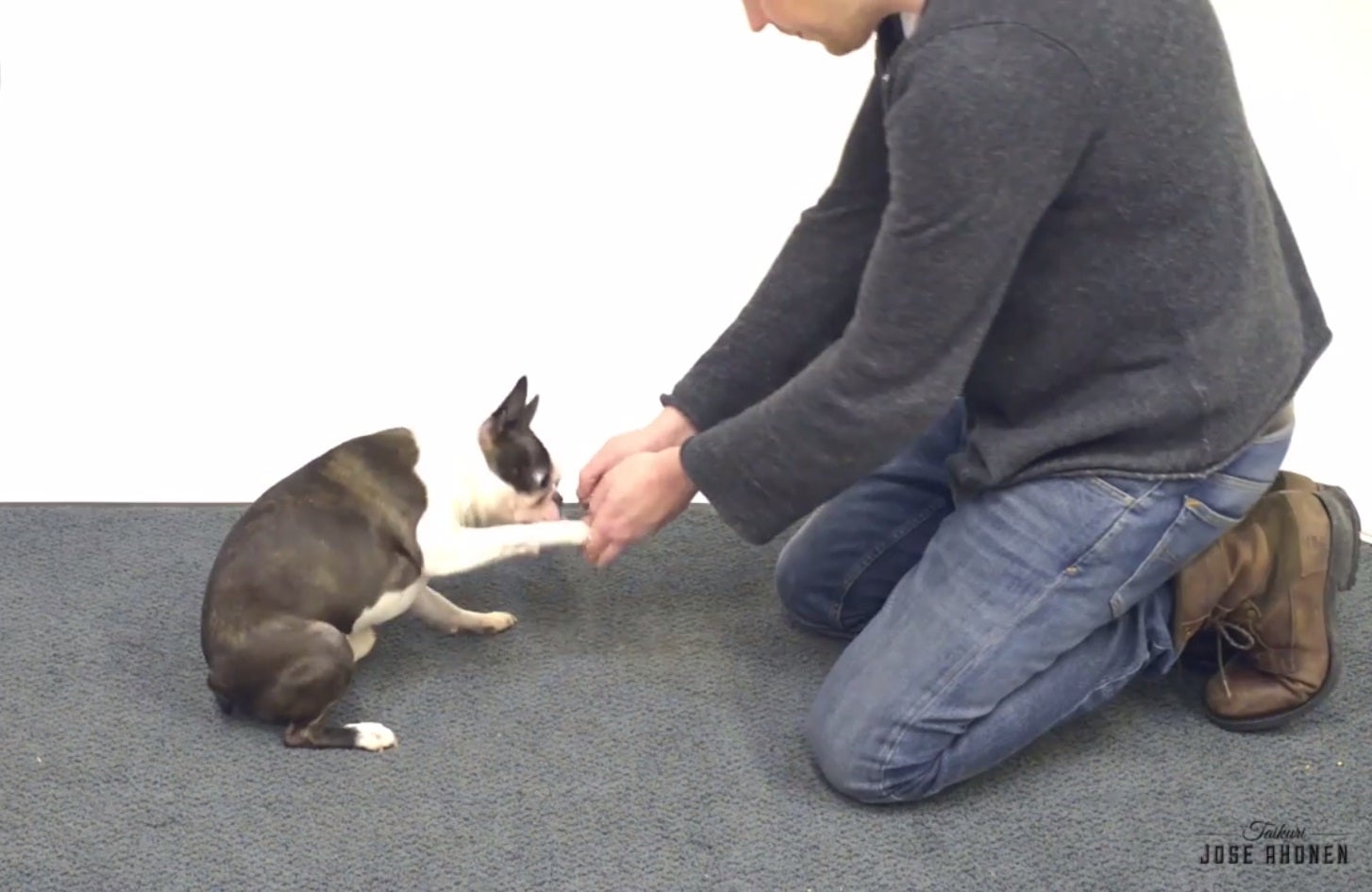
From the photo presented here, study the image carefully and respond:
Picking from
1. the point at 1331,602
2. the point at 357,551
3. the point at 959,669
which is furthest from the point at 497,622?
the point at 1331,602

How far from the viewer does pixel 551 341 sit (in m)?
2.24

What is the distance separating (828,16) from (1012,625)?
669mm

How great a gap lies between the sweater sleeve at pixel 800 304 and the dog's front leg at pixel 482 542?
0.22 m

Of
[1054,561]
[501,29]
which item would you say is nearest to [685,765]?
[1054,561]

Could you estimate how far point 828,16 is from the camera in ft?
4.15

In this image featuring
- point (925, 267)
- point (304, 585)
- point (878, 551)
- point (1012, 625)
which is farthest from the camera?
point (878, 551)

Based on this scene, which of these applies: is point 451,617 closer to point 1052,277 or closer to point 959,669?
point 959,669

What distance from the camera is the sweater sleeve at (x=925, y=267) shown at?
1172 mm

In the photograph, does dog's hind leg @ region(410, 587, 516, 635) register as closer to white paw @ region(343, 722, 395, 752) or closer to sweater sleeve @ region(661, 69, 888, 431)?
white paw @ region(343, 722, 395, 752)

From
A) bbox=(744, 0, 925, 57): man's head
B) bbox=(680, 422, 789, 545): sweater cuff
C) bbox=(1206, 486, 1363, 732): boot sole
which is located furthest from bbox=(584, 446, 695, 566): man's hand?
bbox=(1206, 486, 1363, 732): boot sole

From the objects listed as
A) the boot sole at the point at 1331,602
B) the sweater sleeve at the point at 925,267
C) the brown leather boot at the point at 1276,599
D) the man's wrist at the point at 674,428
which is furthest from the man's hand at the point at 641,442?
the boot sole at the point at 1331,602

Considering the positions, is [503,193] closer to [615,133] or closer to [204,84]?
[615,133]

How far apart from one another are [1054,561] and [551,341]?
43.0 inches

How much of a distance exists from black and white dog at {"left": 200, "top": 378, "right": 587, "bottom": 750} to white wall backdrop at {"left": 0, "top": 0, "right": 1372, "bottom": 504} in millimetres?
363
